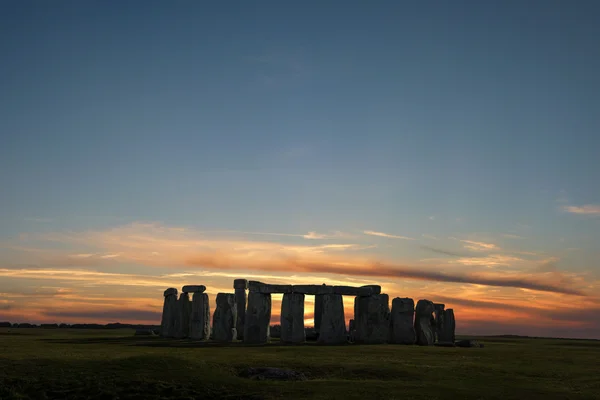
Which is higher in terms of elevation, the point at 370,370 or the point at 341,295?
the point at 341,295

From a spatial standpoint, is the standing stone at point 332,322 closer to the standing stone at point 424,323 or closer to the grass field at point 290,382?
the standing stone at point 424,323

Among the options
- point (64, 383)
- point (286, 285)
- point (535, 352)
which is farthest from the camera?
point (286, 285)

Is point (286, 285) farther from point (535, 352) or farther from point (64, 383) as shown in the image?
point (64, 383)

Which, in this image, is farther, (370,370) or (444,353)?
(444,353)

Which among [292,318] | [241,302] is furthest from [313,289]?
[241,302]

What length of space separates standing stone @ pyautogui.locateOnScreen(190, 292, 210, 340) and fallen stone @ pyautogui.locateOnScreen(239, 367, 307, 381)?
21.7 meters

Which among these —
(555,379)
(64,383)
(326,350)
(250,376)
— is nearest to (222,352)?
(326,350)

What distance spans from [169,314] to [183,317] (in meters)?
1.95

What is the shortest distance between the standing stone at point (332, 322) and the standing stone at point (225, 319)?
6.42 m

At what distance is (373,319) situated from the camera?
45844 mm

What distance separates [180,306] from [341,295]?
13076 mm

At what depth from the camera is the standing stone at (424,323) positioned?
151 ft

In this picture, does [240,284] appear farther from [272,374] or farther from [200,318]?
[272,374]

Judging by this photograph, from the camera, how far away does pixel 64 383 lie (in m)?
24.0
